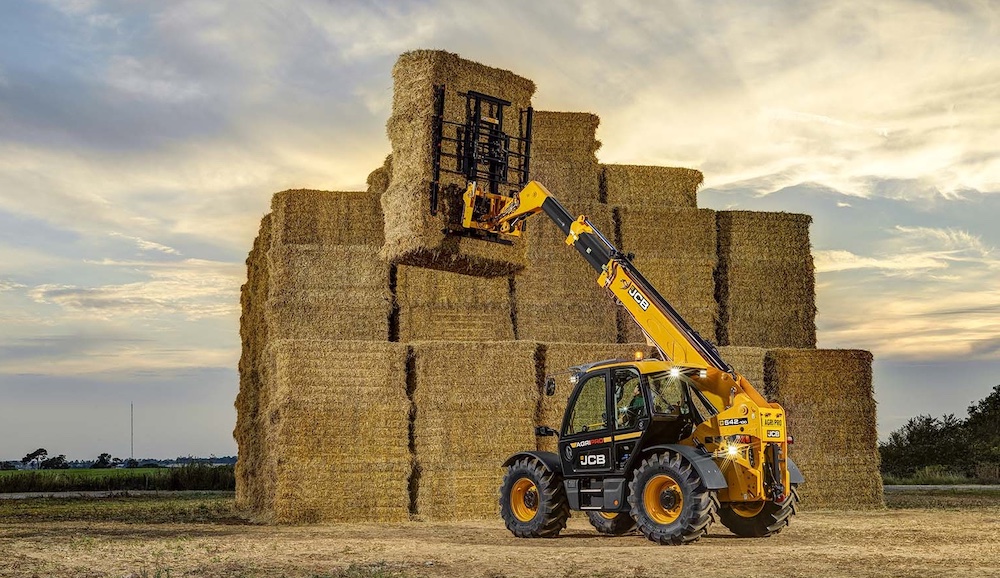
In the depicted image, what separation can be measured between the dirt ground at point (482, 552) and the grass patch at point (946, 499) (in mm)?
3738

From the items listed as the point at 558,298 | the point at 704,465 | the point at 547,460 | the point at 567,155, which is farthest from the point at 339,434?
the point at 567,155

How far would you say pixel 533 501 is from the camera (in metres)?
13.5

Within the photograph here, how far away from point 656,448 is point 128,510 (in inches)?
453

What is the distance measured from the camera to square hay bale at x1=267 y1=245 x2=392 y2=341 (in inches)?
737

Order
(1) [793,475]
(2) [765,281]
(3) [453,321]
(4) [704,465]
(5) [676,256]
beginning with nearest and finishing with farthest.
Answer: (4) [704,465]
(1) [793,475]
(3) [453,321]
(5) [676,256]
(2) [765,281]

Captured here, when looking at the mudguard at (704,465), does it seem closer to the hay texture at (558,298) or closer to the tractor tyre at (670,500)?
the tractor tyre at (670,500)

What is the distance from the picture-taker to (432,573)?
9.30m

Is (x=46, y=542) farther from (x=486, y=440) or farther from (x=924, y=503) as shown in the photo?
(x=924, y=503)

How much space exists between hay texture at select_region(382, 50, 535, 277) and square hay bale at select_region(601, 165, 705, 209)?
4.22m

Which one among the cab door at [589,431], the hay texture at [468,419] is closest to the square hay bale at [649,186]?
the hay texture at [468,419]

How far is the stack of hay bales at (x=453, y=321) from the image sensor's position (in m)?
16.3

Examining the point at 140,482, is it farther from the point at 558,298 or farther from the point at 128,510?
the point at 558,298

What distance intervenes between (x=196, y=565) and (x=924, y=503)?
47.2 ft

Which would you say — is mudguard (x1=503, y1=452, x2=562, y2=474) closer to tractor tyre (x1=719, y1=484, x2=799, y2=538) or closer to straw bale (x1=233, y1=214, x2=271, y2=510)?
tractor tyre (x1=719, y1=484, x2=799, y2=538)
